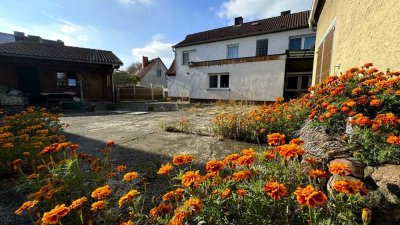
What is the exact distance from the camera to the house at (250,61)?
11.4m

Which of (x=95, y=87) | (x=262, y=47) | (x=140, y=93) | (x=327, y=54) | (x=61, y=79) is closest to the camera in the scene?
(x=327, y=54)

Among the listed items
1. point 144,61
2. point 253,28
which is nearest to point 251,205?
point 253,28

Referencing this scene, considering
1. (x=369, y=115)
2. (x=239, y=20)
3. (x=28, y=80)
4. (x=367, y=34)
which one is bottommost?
(x=369, y=115)

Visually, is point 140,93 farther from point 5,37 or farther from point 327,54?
point 327,54

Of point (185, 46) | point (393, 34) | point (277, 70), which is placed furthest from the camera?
point (185, 46)

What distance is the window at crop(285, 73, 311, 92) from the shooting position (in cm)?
1230

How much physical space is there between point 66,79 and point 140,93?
304 inches

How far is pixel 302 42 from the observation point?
12.9 m

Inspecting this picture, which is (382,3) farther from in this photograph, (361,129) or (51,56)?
(51,56)

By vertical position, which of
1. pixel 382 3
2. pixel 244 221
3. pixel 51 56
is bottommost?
pixel 244 221

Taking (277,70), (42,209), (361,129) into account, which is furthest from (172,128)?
(277,70)

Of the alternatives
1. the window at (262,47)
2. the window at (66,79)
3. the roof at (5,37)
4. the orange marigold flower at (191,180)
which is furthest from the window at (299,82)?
the roof at (5,37)

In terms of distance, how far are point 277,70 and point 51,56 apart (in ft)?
44.6

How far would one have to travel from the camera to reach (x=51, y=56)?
12055mm
